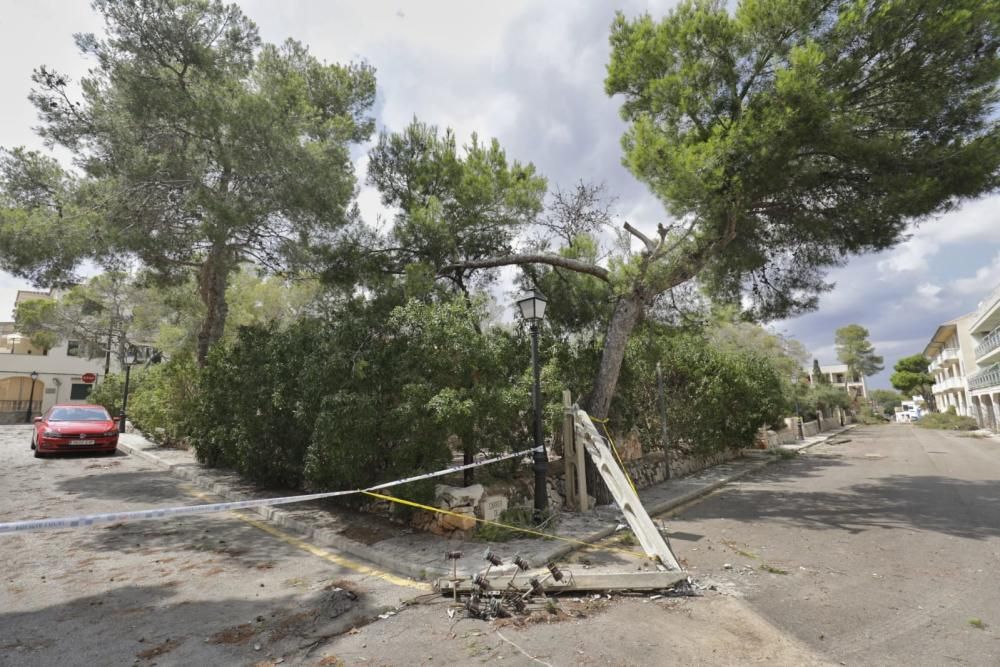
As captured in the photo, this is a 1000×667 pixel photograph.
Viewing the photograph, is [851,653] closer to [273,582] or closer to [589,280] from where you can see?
[273,582]

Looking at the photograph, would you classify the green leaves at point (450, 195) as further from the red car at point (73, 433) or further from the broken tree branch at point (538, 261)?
the red car at point (73, 433)

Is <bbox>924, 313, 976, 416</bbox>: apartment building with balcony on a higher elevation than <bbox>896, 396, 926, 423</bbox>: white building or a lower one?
higher

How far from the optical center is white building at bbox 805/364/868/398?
64887 mm

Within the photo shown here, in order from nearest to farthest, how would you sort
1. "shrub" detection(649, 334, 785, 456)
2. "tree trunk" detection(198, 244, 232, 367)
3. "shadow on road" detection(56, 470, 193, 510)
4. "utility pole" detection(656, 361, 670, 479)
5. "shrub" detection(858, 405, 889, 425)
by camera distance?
"shadow on road" detection(56, 470, 193, 510)
"utility pole" detection(656, 361, 670, 479)
"shrub" detection(649, 334, 785, 456)
"tree trunk" detection(198, 244, 232, 367)
"shrub" detection(858, 405, 889, 425)

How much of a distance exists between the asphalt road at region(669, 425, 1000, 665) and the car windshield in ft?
53.4

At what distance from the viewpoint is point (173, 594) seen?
14.7ft

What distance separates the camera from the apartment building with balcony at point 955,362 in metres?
45.0

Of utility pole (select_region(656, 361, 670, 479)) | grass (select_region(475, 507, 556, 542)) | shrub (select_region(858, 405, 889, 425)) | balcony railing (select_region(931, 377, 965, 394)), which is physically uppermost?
balcony railing (select_region(931, 377, 965, 394))

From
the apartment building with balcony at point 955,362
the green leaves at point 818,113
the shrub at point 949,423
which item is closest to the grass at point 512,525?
the green leaves at point 818,113

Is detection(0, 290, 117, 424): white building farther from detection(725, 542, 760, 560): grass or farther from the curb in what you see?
detection(725, 542, 760, 560): grass

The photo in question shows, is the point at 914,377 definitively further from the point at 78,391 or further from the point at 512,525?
the point at 78,391

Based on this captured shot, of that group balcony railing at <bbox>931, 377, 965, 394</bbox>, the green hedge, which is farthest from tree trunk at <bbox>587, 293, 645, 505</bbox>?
balcony railing at <bbox>931, 377, 965, 394</bbox>

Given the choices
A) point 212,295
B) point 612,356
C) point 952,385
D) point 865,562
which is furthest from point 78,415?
point 952,385

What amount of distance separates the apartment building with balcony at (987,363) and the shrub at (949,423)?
3.26 ft
